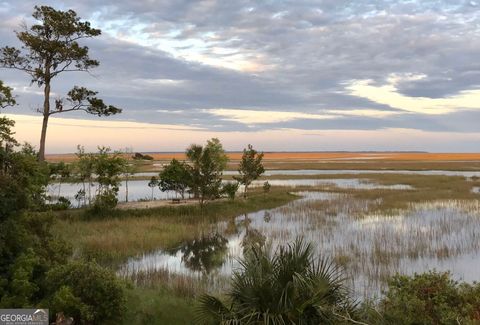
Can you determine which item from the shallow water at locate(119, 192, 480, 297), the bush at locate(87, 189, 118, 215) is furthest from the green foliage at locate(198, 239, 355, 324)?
the bush at locate(87, 189, 118, 215)

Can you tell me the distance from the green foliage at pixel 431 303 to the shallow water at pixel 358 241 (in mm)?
2995

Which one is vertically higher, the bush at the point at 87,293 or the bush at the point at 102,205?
the bush at the point at 87,293

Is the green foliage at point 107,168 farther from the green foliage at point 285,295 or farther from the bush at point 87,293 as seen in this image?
the green foliage at point 285,295

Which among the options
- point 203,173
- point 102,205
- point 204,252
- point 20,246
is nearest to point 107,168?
point 102,205

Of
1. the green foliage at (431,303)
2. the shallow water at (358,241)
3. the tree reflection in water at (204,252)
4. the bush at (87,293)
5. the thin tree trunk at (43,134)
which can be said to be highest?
the thin tree trunk at (43,134)

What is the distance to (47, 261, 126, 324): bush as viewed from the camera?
29.9 feet

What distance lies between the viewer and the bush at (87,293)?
912cm

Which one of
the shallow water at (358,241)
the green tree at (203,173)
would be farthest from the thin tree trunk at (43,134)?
the shallow water at (358,241)

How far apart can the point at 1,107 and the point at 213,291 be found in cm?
1377

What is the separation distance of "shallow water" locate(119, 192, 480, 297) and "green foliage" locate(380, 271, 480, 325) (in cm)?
300

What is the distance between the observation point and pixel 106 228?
26.2 m

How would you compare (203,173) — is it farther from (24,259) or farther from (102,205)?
(24,259)

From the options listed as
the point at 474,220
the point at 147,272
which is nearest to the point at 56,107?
the point at 147,272

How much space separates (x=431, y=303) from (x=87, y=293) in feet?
25.2
